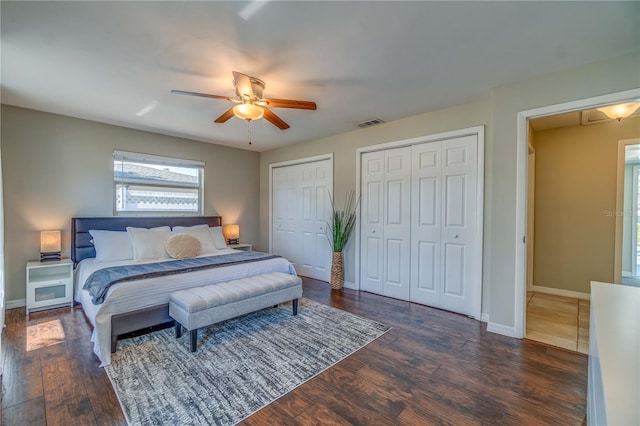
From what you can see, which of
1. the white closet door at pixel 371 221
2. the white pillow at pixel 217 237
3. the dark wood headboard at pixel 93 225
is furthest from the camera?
the white pillow at pixel 217 237

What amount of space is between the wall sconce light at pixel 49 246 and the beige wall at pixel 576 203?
6938 mm

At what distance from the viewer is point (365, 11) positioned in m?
1.78

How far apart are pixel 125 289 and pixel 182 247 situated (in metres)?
1.33

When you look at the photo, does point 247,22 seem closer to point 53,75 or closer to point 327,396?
point 53,75

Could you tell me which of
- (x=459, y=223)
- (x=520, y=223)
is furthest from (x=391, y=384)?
(x=459, y=223)

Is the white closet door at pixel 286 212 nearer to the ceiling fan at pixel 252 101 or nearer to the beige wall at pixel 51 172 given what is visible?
the beige wall at pixel 51 172

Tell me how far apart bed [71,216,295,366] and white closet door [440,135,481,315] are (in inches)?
83.2

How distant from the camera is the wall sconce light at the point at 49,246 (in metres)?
3.51

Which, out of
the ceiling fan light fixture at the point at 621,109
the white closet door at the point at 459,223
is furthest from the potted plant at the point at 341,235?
the ceiling fan light fixture at the point at 621,109

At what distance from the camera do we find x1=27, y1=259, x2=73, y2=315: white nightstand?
3.32m

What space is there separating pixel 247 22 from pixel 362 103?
1.74 m

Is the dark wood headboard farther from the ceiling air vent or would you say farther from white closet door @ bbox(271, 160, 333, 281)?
the ceiling air vent

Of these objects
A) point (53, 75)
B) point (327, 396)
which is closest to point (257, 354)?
point (327, 396)

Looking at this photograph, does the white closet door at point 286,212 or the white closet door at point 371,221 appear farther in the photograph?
the white closet door at point 286,212
